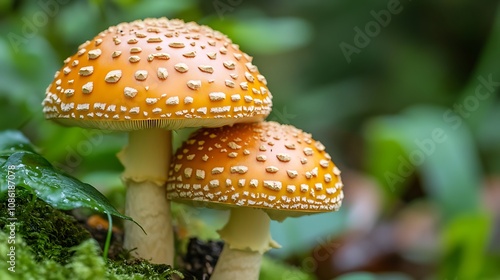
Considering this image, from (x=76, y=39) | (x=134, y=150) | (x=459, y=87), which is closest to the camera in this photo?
(x=134, y=150)

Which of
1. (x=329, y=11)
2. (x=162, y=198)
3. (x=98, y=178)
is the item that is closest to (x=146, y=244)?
(x=162, y=198)

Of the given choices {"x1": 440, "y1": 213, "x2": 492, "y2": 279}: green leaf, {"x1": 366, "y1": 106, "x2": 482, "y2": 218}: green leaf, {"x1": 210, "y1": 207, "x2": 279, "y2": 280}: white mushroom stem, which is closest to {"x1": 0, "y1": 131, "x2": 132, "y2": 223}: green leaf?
{"x1": 210, "y1": 207, "x2": 279, "y2": 280}: white mushroom stem

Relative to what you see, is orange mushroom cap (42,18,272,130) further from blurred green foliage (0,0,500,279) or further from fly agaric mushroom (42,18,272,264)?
blurred green foliage (0,0,500,279)

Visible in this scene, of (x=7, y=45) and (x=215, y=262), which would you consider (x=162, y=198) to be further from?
(x=7, y=45)

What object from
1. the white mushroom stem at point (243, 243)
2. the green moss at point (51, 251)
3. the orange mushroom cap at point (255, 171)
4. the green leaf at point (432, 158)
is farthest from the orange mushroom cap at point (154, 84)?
the green leaf at point (432, 158)

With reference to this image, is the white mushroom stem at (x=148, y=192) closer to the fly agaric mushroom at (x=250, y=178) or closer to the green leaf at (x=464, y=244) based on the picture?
the fly agaric mushroom at (x=250, y=178)
